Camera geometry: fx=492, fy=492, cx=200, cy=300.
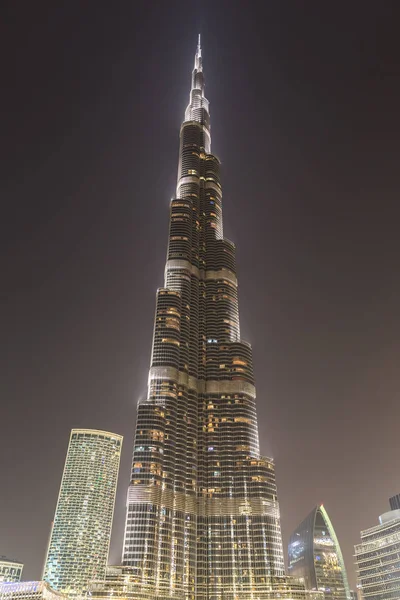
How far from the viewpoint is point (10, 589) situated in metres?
140

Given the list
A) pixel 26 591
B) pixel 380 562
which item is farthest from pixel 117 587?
pixel 380 562

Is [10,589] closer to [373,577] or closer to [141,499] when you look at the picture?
[141,499]

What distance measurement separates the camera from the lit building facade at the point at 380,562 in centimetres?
16762

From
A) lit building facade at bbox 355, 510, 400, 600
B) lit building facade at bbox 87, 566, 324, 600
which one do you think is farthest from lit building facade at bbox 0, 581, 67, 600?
lit building facade at bbox 355, 510, 400, 600

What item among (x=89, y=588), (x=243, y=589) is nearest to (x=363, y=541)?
(x=243, y=589)

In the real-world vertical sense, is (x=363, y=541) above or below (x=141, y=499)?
below

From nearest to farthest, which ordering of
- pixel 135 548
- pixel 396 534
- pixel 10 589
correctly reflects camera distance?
pixel 10 589
pixel 396 534
pixel 135 548

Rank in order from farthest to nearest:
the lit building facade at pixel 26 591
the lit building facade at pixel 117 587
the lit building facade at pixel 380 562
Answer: the lit building facade at pixel 117 587, the lit building facade at pixel 380 562, the lit building facade at pixel 26 591

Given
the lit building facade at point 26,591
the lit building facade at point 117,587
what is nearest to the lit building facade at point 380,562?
the lit building facade at point 117,587

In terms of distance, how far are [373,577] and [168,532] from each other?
78.7 meters

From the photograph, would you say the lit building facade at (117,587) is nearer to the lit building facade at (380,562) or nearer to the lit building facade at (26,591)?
the lit building facade at (26,591)

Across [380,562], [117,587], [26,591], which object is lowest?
[26,591]

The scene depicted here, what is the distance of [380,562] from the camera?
17550cm

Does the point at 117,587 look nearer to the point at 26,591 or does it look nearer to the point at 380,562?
the point at 26,591
